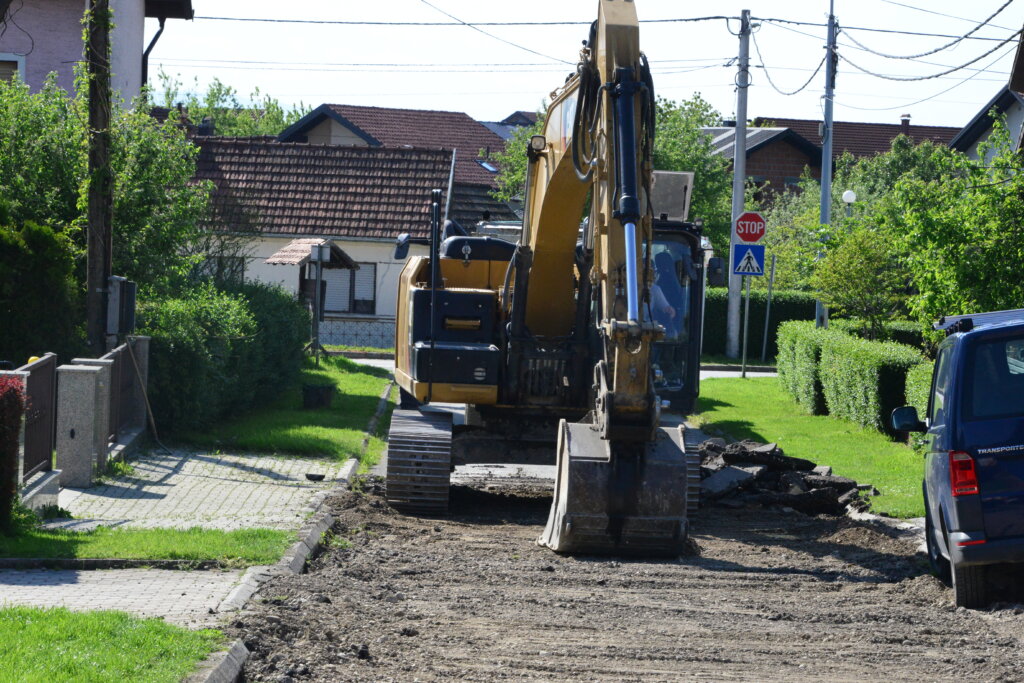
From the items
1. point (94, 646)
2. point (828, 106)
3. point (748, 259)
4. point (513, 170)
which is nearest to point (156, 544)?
point (94, 646)

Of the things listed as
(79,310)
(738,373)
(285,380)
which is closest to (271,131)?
(738,373)

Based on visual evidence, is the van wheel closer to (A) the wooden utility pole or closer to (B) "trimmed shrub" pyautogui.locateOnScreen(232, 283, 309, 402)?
(A) the wooden utility pole

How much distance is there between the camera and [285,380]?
22500mm

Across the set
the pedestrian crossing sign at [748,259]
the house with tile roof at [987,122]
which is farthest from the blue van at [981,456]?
the house with tile roof at [987,122]

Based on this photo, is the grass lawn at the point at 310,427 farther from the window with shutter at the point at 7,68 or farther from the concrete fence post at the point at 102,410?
the window with shutter at the point at 7,68

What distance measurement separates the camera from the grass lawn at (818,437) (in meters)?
14.2

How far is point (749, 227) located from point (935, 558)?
17.9 m

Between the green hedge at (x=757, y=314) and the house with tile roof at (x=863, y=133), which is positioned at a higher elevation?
the house with tile roof at (x=863, y=133)

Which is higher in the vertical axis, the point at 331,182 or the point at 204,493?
the point at 331,182

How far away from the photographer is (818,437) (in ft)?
63.3

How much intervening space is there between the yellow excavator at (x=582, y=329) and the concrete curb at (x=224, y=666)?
3.85m

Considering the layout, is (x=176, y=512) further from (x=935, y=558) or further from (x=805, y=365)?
(x=805, y=365)

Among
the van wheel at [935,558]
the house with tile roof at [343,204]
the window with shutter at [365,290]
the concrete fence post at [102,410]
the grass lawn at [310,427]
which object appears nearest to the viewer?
the van wheel at [935,558]

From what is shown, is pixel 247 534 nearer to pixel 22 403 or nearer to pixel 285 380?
pixel 22 403
